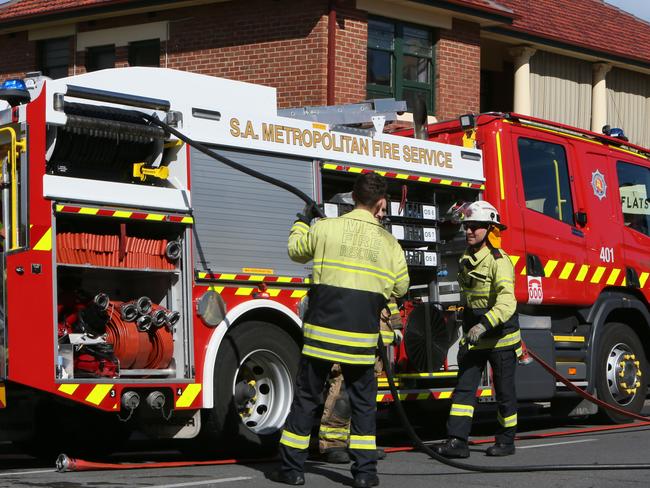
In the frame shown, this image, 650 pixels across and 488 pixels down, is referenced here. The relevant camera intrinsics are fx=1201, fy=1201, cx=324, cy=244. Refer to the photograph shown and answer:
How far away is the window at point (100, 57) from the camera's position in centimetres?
2058

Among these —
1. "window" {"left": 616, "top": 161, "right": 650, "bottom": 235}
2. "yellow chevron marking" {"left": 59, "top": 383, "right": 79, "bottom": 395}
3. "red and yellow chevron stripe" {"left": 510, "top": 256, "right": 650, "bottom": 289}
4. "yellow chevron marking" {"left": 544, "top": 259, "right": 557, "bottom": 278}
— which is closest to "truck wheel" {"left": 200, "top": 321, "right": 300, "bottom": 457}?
"yellow chevron marking" {"left": 59, "top": 383, "right": 79, "bottom": 395}

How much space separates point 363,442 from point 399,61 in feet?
42.9

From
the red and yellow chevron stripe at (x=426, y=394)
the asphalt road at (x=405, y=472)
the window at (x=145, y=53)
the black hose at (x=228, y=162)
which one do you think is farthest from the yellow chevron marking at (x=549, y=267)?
the window at (x=145, y=53)

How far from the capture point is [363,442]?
7277 millimetres

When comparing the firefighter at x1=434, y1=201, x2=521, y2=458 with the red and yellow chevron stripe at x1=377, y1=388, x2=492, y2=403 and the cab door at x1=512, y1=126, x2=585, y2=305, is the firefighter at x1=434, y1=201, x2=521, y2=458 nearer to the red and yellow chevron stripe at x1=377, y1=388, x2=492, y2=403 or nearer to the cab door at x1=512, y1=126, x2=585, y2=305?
the red and yellow chevron stripe at x1=377, y1=388, x2=492, y2=403

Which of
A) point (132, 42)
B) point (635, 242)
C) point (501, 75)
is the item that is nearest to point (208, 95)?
point (635, 242)

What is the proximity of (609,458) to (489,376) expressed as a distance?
203cm

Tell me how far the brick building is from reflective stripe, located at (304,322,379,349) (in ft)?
36.1

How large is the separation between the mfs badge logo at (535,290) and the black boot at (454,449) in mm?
2659

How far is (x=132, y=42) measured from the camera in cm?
2014

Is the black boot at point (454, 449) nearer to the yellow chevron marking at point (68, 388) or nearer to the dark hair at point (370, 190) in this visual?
the dark hair at point (370, 190)

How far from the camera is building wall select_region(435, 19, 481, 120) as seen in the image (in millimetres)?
20125

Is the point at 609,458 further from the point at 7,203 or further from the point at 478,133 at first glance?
the point at 7,203

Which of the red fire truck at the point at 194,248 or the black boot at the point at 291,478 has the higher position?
the red fire truck at the point at 194,248
